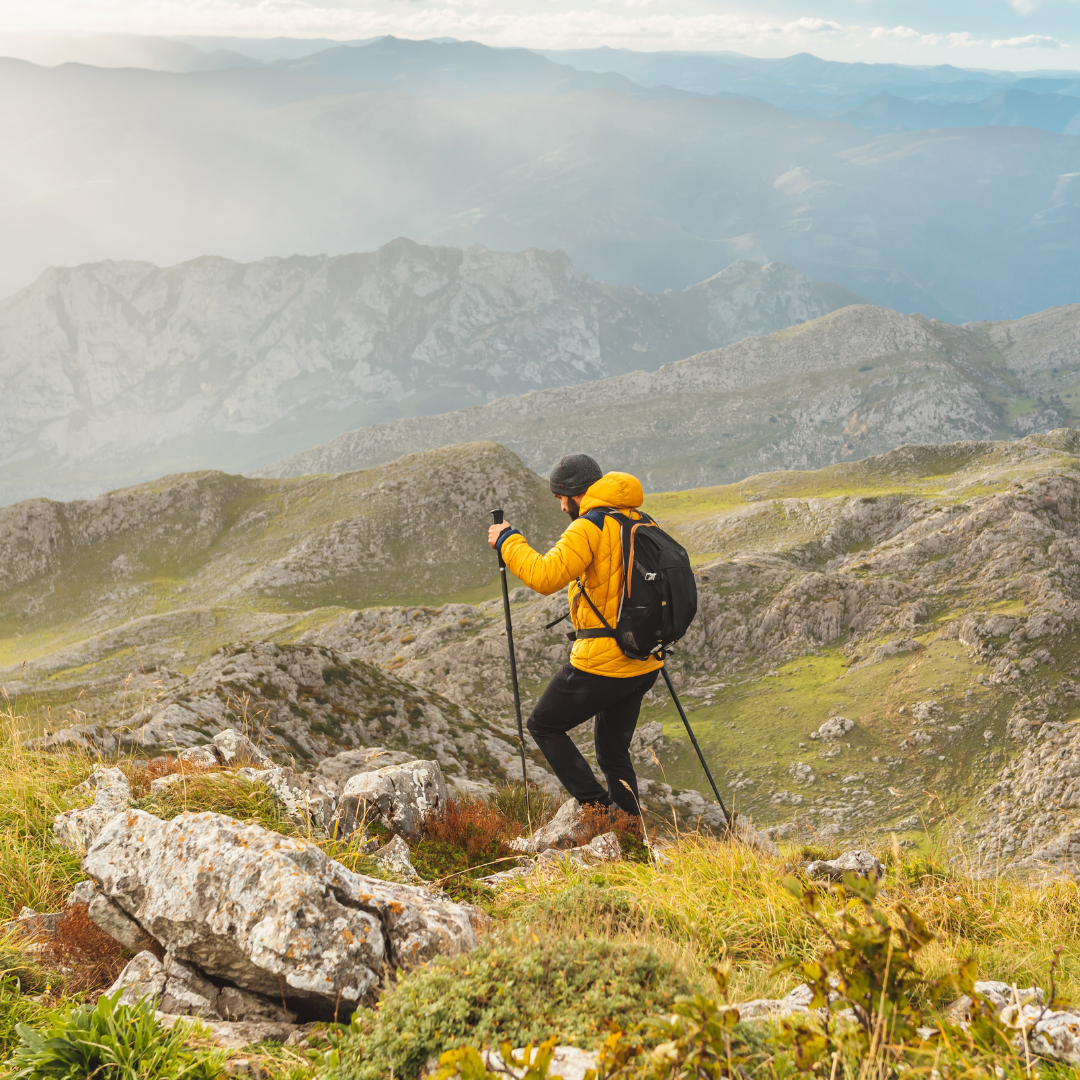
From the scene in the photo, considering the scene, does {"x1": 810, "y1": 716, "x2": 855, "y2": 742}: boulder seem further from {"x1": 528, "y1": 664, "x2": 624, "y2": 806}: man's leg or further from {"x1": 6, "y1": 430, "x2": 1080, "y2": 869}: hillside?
{"x1": 528, "y1": 664, "x2": 624, "y2": 806}: man's leg

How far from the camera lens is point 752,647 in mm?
32406

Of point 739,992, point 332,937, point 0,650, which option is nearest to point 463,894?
point 332,937

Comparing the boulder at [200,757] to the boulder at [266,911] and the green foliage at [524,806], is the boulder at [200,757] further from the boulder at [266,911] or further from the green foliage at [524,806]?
the green foliage at [524,806]

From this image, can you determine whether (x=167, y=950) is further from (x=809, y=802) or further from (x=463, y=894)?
(x=809, y=802)

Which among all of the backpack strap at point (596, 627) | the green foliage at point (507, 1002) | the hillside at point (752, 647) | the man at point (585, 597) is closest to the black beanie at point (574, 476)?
the man at point (585, 597)

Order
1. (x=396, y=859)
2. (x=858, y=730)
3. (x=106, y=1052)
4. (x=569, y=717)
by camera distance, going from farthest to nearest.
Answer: (x=858, y=730) < (x=569, y=717) < (x=396, y=859) < (x=106, y=1052)

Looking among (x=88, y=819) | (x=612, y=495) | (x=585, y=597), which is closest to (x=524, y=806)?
(x=585, y=597)

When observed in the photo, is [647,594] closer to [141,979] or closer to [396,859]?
[396,859]

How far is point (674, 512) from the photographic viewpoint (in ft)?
231

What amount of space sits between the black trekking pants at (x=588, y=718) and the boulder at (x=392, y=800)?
1.76 metres

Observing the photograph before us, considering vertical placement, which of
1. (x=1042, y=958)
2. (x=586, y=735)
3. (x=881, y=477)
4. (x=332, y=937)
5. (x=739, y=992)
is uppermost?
(x=332, y=937)

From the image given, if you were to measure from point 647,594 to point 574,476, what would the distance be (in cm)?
154

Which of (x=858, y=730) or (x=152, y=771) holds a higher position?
(x=152, y=771)

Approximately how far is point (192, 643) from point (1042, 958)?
56002 mm
